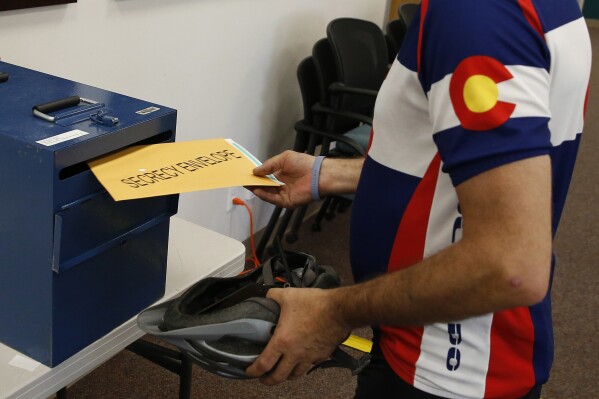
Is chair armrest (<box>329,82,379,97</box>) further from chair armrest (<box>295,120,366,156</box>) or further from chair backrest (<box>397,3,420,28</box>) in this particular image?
chair backrest (<box>397,3,420,28</box>)

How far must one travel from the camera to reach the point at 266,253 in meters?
2.84

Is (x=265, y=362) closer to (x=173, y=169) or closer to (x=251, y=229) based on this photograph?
(x=173, y=169)

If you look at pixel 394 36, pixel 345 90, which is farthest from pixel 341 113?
pixel 394 36

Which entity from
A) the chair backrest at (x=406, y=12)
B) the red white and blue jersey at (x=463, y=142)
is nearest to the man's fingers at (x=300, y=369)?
the red white and blue jersey at (x=463, y=142)

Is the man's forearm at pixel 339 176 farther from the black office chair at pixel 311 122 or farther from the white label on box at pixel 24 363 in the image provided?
the black office chair at pixel 311 122

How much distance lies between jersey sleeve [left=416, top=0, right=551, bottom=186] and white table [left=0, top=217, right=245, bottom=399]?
23.4 inches

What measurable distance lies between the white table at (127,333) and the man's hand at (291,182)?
0.18 metres

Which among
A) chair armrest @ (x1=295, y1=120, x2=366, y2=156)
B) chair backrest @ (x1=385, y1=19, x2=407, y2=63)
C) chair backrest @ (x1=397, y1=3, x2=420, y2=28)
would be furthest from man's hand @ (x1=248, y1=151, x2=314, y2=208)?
chair backrest @ (x1=397, y1=3, x2=420, y2=28)

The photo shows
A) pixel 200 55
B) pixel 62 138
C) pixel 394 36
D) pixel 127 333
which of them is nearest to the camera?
pixel 62 138

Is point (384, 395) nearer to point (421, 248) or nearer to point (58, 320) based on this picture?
point (421, 248)

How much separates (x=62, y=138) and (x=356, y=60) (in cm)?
194

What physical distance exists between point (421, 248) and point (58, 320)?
0.49 meters

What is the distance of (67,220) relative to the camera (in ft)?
2.74

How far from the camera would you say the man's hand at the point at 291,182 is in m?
1.17
